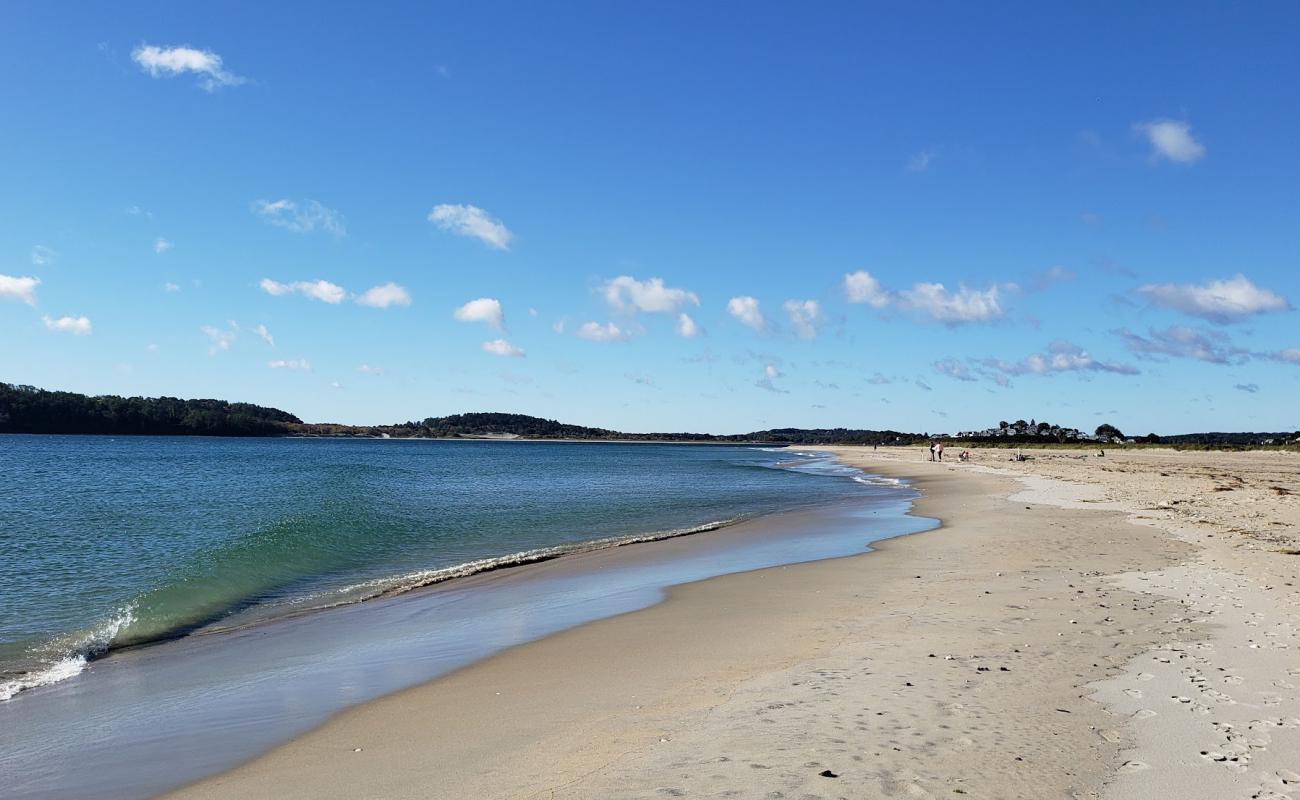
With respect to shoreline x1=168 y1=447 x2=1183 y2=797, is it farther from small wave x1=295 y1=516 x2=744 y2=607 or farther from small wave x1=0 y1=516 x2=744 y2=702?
small wave x1=295 y1=516 x2=744 y2=607

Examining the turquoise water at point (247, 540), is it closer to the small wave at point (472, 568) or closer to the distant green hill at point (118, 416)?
the small wave at point (472, 568)

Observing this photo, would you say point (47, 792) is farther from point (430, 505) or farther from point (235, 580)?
point (430, 505)

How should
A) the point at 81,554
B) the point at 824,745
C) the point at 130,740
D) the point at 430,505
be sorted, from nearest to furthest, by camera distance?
the point at 824,745, the point at 130,740, the point at 81,554, the point at 430,505

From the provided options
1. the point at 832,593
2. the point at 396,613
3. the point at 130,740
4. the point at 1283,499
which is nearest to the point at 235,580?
the point at 396,613

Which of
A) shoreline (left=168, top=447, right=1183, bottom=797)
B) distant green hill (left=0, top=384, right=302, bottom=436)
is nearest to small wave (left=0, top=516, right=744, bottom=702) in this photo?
shoreline (left=168, top=447, right=1183, bottom=797)

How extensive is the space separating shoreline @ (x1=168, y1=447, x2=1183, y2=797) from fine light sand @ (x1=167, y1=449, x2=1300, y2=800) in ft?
0.09

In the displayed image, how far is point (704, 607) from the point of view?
12156 millimetres

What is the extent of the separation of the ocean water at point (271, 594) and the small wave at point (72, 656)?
0.04 m

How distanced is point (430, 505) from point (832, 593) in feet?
76.3

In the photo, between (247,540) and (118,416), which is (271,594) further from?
(118,416)

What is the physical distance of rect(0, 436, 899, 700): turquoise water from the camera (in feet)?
39.3

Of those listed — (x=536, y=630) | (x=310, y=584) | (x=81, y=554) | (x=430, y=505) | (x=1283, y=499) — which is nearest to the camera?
(x=536, y=630)

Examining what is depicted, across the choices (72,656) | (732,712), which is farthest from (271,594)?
(732,712)

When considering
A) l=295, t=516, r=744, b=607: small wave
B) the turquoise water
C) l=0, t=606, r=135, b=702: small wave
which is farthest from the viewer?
l=295, t=516, r=744, b=607: small wave
